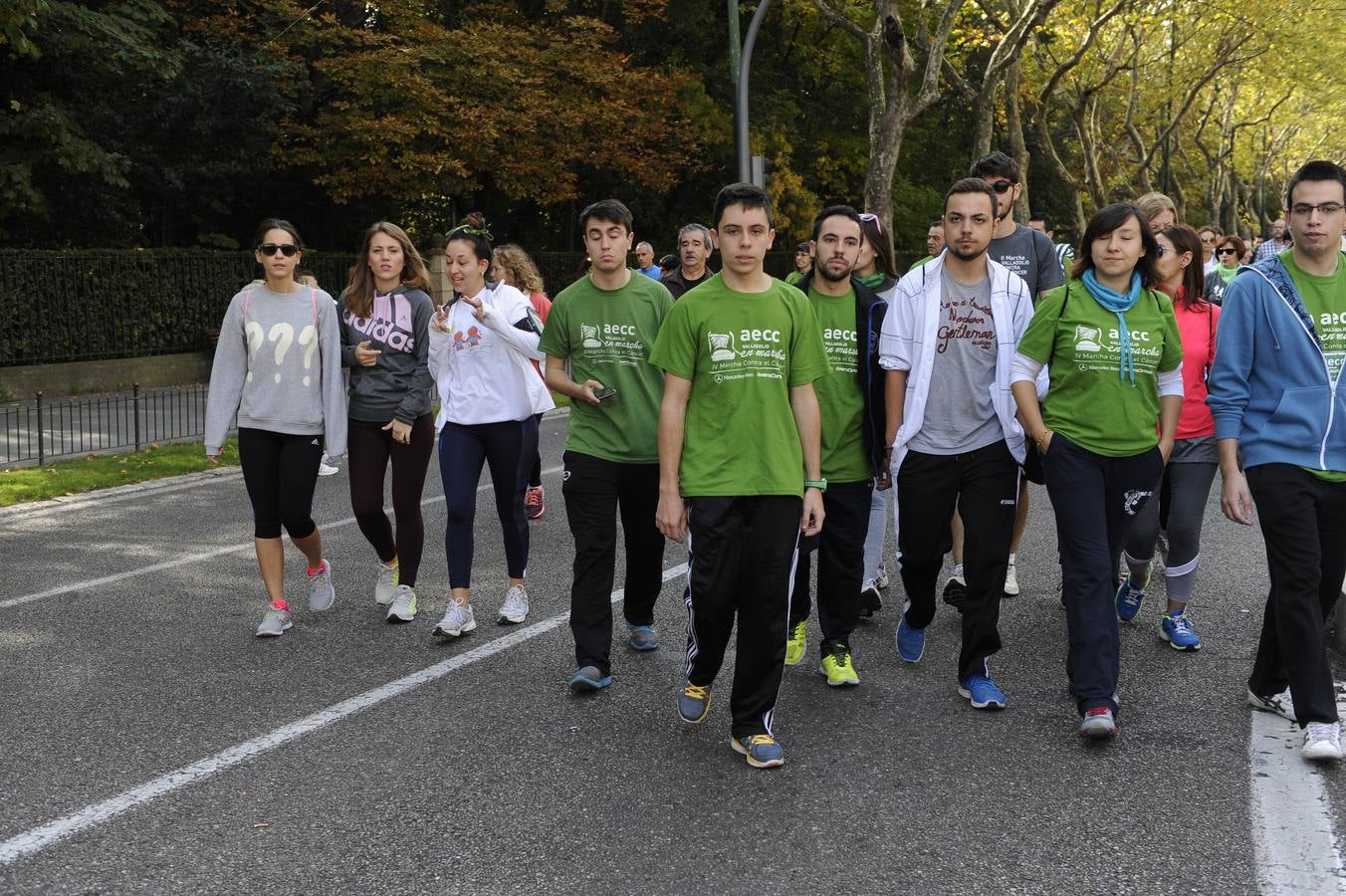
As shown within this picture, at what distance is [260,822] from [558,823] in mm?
881

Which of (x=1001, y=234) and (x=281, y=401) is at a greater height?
(x=1001, y=234)

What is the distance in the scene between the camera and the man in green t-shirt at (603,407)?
553 centimetres

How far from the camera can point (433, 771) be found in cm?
464

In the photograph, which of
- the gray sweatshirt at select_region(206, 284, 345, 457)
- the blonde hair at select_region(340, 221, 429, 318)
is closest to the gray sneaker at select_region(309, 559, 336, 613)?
the gray sweatshirt at select_region(206, 284, 345, 457)

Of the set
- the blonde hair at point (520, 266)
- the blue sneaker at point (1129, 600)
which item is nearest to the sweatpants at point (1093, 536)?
the blue sneaker at point (1129, 600)

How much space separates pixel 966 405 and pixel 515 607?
2487 mm

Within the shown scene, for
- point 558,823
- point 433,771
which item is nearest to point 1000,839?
point 558,823

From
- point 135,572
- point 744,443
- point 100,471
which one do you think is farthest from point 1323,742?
point 100,471

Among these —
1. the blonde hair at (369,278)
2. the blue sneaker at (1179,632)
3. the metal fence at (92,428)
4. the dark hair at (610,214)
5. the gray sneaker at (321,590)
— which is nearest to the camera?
the dark hair at (610,214)

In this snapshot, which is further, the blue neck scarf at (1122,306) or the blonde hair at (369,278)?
the blonde hair at (369,278)

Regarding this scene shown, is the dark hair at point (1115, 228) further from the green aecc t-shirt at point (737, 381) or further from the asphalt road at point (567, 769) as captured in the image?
→ the asphalt road at point (567, 769)

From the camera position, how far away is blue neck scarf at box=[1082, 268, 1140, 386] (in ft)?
16.7

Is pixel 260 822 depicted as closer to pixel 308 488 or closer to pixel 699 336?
pixel 699 336

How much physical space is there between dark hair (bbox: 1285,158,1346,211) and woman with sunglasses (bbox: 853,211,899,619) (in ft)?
4.86
